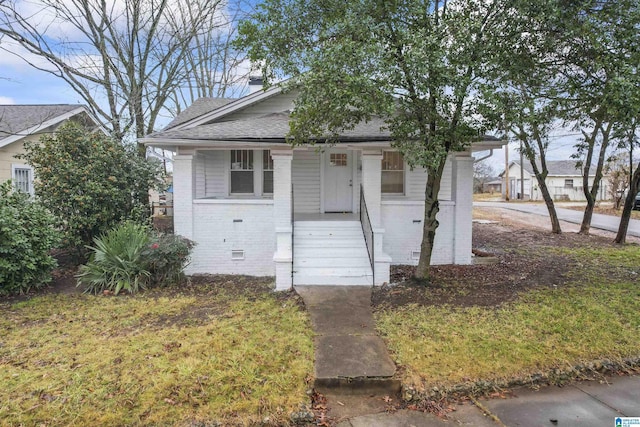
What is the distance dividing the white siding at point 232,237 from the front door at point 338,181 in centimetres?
251

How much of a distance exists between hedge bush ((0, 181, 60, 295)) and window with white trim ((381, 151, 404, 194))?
7.74 m

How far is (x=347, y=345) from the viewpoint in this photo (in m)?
4.91

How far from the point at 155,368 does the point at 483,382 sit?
3593mm

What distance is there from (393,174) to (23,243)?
837 centimetres

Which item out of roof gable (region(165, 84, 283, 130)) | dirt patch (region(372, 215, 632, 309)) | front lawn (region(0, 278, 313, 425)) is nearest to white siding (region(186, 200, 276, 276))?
front lawn (region(0, 278, 313, 425))

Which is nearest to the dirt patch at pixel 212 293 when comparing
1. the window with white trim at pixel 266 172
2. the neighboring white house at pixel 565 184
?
the window with white trim at pixel 266 172

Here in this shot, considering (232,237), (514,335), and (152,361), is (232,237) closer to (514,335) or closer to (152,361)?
(152,361)

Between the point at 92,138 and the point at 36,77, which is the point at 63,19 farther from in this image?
the point at 92,138

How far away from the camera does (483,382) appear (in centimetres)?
405

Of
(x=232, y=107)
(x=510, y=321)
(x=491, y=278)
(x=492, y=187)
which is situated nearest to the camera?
(x=510, y=321)

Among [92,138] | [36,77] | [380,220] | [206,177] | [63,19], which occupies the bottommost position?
[380,220]

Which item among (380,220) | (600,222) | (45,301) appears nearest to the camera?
(45,301)

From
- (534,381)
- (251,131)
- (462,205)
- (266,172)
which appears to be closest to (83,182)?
(251,131)

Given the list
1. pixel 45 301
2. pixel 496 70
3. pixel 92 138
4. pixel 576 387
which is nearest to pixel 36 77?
pixel 92 138
